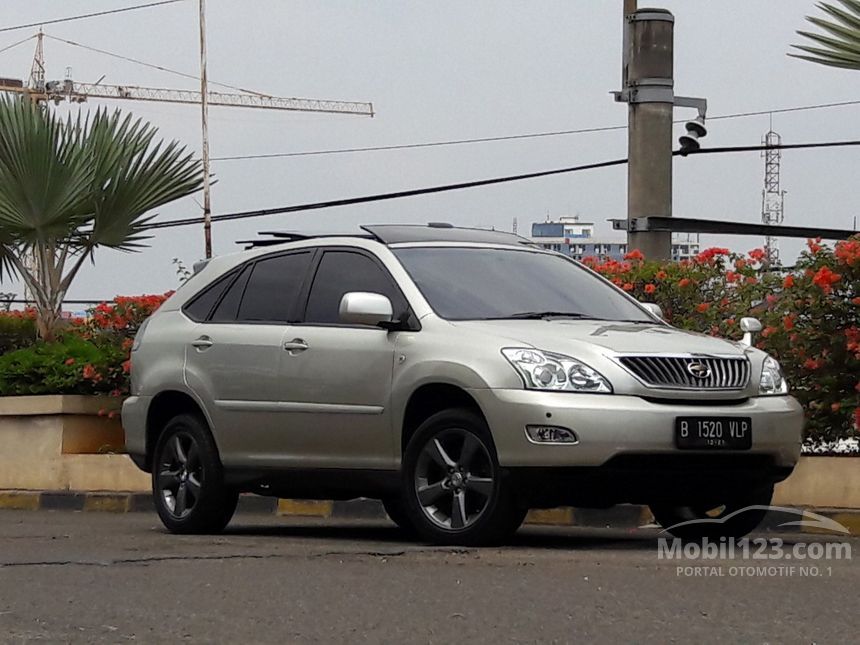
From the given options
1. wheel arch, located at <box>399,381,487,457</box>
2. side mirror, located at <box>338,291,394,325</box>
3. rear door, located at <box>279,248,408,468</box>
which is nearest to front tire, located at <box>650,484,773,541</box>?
wheel arch, located at <box>399,381,487,457</box>

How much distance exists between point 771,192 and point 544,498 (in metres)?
95.6

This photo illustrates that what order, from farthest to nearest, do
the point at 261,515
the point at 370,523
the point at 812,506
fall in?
the point at 261,515
the point at 370,523
the point at 812,506

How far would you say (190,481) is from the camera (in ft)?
36.6

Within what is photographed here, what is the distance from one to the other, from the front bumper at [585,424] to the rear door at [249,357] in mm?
1814

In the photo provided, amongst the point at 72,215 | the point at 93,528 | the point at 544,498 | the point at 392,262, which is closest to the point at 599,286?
the point at 392,262

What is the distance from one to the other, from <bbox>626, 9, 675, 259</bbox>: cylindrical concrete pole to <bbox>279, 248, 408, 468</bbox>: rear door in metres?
7.29

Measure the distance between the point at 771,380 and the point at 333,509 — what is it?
478 cm

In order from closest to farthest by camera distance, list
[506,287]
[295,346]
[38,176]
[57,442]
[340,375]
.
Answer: [340,375]
[506,287]
[295,346]
[57,442]
[38,176]

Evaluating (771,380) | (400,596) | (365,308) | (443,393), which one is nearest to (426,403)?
(443,393)

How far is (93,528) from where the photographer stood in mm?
11953

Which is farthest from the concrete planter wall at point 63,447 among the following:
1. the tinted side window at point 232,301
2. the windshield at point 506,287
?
the windshield at point 506,287

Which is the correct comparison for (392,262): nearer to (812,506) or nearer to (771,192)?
(812,506)

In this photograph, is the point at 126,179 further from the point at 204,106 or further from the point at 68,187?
the point at 204,106

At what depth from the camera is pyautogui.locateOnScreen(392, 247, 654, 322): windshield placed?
394 inches
